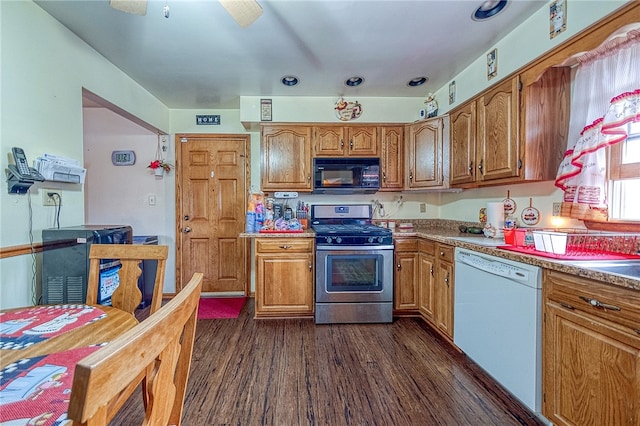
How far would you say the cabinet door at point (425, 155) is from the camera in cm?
288

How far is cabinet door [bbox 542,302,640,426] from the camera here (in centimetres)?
107

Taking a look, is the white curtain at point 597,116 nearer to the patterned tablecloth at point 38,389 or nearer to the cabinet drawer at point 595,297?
the cabinet drawer at point 595,297

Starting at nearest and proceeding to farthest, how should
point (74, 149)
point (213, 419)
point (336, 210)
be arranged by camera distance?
point (213, 419) → point (74, 149) → point (336, 210)

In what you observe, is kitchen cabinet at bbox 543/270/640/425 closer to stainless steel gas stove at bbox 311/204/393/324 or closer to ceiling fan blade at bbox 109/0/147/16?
stainless steel gas stove at bbox 311/204/393/324

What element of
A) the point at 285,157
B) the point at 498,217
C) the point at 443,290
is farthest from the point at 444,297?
the point at 285,157

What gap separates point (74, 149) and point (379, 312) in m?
2.91

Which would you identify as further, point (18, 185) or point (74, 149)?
point (74, 149)

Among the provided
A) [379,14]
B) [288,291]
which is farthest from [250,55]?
[288,291]

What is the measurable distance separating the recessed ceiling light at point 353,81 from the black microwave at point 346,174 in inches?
30.5

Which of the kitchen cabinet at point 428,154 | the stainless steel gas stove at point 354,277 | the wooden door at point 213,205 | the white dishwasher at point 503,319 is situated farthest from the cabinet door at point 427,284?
the wooden door at point 213,205

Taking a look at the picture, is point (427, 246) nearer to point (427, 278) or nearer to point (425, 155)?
point (427, 278)

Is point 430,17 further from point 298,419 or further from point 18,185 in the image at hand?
point 18,185

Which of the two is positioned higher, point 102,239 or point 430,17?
point 430,17

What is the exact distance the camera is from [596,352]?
3.86 feet
